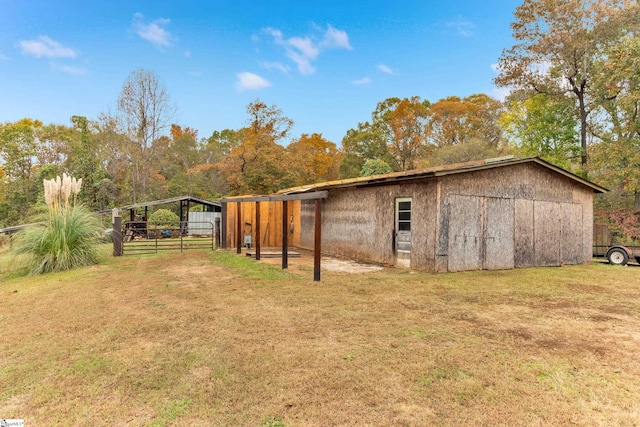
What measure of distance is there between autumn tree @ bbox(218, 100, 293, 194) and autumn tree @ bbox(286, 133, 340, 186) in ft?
3.31

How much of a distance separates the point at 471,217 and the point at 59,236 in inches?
384

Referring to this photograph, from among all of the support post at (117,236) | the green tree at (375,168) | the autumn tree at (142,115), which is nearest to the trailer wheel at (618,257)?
the green tree at (375,168)

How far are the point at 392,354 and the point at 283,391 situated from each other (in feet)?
3.91

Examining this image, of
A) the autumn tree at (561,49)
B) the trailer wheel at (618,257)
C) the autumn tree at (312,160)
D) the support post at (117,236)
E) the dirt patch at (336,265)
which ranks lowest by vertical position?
the dirt patch at (336,265)

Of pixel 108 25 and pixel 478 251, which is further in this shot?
pixel 108 25

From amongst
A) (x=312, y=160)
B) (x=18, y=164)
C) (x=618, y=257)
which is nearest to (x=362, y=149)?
(x=312, y=160)

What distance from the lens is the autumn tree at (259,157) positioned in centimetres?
2305

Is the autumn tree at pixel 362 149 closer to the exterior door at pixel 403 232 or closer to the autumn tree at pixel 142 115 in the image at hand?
the autumn tree at pixel 142 115

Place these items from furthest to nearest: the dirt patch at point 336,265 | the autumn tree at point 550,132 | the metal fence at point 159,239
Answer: the autumn tree at point 550,132 < the metal fence at point 159,239 < the dirt patch at point 336,265

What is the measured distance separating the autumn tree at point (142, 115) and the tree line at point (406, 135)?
0.21ft

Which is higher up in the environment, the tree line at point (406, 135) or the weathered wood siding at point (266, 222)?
the tree line at point (406, 135)

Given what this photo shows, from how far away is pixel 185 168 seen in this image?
29.8 meters

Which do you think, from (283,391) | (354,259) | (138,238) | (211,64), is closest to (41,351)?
(283,391)

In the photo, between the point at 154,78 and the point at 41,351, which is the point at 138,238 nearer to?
the point at 154,78
